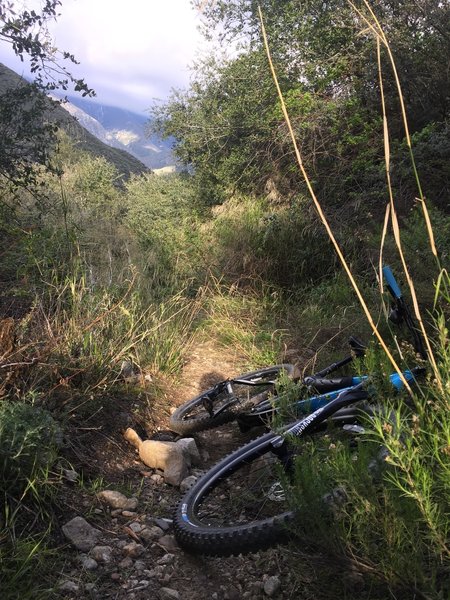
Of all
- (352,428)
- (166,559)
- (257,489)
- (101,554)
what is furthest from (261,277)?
(101,554)

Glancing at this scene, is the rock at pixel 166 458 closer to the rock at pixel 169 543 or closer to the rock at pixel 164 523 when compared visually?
the rock at pixel 164 523

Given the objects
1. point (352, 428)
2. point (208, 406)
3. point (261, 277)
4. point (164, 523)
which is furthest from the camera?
point (261, 277)

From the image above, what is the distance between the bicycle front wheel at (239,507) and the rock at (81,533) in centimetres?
37

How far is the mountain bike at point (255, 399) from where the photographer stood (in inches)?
114

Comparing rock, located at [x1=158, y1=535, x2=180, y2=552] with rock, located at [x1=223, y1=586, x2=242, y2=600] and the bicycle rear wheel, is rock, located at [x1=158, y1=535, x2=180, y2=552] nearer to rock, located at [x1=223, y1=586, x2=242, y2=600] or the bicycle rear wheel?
rock, located at [x1=223, y1=586, x2=242, y2=600]

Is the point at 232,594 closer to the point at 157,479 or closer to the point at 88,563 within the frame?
the point at 88,563

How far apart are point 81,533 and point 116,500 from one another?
1.10 ft

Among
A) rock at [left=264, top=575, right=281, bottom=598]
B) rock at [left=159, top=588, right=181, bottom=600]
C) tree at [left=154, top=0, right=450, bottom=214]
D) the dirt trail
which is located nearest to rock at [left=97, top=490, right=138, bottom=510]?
the dirt trail

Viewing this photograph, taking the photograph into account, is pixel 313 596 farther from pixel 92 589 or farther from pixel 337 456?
pixel 92 589

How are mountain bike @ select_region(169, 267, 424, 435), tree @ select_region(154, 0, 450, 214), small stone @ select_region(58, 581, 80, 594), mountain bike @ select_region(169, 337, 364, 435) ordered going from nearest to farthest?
small stone @ select_region(58, 581, 80, 594), mountain bike @ select_region(169, 267, 424, 435), mountain bike @ select_region(169, 337, 364, 435), tree @ select_region(154, 0, 450, 214)

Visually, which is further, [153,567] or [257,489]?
[257,489]

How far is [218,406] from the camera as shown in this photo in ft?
12.2

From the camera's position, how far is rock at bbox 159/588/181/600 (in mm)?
2051

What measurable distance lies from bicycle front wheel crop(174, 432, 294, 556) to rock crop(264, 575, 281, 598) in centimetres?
22
